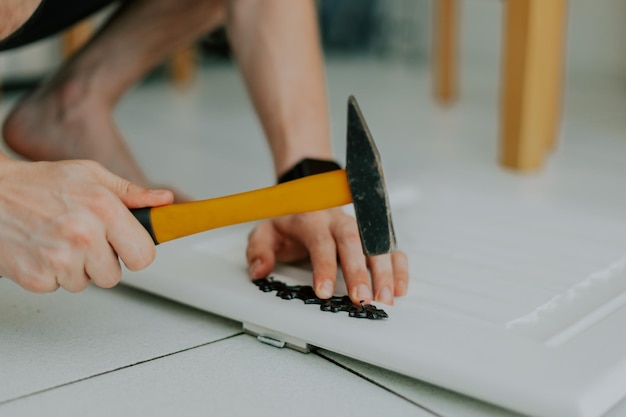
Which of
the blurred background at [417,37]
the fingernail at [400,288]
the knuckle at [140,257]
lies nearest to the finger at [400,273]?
the fingernail at [400,288]

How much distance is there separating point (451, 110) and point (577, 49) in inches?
28.3

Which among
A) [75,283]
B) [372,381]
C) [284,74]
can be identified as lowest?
[372,381]

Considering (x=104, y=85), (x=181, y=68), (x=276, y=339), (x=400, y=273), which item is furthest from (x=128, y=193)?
(x=181, y=68)

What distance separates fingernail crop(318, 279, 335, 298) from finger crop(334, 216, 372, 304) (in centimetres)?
2

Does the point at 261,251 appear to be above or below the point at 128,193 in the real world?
below

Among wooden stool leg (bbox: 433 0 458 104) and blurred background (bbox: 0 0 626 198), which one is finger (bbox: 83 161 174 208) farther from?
wooden stool leg (bbox: 433 0 458 104)

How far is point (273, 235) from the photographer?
963 millimetres

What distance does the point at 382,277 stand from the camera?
2.86ft

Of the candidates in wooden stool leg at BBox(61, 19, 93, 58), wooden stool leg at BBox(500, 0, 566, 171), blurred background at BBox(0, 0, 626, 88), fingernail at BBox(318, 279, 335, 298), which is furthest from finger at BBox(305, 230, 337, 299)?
blurred background at BBox(0, 0, 626, 88)

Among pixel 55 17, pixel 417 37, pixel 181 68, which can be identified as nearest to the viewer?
pixel 55 17

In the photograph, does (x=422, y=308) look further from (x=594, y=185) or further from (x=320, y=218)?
(x=594, y=185)

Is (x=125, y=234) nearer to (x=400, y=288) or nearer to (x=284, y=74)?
(x=400, y=288)

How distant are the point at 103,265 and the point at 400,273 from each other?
32cm

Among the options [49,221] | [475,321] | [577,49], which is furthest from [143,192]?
[577,49]
